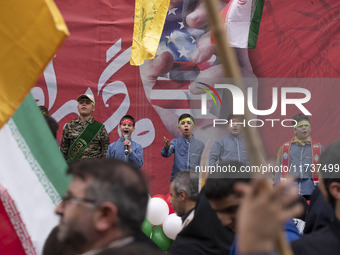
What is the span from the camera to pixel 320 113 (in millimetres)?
3822

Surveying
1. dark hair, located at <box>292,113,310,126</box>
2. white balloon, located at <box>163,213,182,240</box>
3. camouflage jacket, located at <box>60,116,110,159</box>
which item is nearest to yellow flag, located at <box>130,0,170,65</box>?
camouflage jacket, located at <box>60,116,110,159</box>

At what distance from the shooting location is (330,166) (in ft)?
8.73

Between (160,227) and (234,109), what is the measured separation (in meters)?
3.75

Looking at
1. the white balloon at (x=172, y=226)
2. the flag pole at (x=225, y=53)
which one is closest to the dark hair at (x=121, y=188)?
the flag pole at (x=225, y=53)

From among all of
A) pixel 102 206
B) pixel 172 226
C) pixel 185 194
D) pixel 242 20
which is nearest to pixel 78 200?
pixel 102 206

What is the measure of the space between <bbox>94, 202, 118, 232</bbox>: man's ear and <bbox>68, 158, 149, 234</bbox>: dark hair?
15 millimetres

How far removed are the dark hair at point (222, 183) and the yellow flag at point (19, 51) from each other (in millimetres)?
1035

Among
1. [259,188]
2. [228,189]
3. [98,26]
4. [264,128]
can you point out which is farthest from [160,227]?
[259,188]

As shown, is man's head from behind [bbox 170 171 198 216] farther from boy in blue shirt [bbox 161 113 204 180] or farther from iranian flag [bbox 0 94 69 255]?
boy in blue shirt [bbox 161 113 204 180]

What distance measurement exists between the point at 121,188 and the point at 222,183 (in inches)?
44.5

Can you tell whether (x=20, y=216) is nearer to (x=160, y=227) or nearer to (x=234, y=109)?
(x=234, y=109)

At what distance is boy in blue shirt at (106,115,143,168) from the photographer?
27.0 feet

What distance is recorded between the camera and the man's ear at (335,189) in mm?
2654

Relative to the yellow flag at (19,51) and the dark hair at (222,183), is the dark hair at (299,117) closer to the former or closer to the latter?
the dark hair at (222,183)
